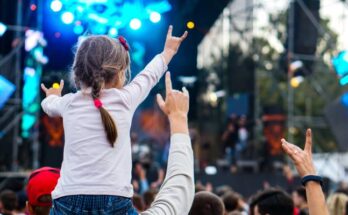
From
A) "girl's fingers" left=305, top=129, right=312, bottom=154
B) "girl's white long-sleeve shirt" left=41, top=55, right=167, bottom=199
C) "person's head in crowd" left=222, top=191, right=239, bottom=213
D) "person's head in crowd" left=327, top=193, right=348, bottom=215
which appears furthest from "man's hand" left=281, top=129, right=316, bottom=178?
"person's head in crowd" left=222, top=191, right=239, bottom=213

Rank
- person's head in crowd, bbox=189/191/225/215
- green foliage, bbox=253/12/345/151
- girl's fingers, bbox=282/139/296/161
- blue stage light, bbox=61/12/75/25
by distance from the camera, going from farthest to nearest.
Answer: green foliage, bbox=253/12/345/151 < blue stage light, bbox=61/12/75/25 < person's head in crowd, bbox=189/191/225/215 < girl's fingers, bbox=282/139/296/161

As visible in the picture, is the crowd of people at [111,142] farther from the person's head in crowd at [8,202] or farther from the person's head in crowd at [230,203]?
the person's head in crowd at [230,203]

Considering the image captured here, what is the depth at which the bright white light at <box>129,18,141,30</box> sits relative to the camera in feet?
39.6

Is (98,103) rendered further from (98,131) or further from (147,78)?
(147,78)

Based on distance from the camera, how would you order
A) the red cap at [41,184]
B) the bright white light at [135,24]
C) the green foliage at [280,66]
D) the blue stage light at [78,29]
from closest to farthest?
the red cap at [41,184]
the blue stage light at [78,29]
the bright white light at [135,24]
the green foliage at [280,66]

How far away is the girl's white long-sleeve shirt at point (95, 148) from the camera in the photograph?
7.01 feet

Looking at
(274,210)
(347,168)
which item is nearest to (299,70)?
(347,168)

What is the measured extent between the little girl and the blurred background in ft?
14.8

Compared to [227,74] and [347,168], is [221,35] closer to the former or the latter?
[227,74]

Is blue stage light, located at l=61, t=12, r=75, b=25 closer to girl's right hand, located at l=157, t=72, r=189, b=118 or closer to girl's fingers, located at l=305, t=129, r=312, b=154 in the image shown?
girl's fingers, located at l=305, t=129, r=312, b=154

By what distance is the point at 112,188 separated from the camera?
213 cm

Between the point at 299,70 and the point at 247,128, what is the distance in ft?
6.61

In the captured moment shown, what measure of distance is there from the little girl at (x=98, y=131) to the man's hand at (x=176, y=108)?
11 cm

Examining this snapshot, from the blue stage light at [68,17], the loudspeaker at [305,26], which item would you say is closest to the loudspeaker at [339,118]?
the blue stage light at [68,17]
